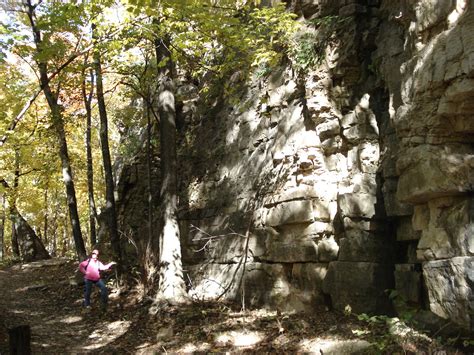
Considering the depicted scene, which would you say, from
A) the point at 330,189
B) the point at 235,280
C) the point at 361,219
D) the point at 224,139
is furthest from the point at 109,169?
the point at 361,219

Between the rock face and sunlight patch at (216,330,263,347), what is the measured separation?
1.24 m

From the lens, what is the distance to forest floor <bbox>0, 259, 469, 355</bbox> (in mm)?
6820

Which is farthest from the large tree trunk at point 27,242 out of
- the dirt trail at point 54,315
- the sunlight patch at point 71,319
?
the sunlight patch at point 71,319

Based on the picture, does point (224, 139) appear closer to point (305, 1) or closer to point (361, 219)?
point (305, 1)

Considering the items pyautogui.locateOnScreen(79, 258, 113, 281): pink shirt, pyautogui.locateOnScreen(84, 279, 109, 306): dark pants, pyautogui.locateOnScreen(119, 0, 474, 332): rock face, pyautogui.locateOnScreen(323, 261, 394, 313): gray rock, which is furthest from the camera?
pyautogui.locateOnScreen(79, 258, 113, 281): pink shirt

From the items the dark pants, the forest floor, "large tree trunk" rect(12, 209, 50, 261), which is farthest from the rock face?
"large tree trunk" rect(12, 209, 50, 261)

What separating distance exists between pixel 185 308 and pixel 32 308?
5.64m

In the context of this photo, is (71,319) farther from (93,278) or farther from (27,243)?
(27,243)

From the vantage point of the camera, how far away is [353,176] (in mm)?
8727

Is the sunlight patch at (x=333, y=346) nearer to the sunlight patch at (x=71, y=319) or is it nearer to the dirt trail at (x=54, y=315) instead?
the dirt trail at (x=54, y=315)

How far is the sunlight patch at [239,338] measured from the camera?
8.04 m

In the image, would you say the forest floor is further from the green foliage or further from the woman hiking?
the green foliage

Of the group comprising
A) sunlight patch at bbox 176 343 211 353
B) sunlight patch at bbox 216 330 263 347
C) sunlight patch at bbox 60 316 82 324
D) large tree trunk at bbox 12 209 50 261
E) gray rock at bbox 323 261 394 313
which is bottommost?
sunlight patch at bbox 176 343 211 353

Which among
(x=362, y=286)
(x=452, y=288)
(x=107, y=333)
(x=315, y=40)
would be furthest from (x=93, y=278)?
(x=452, y=288)
